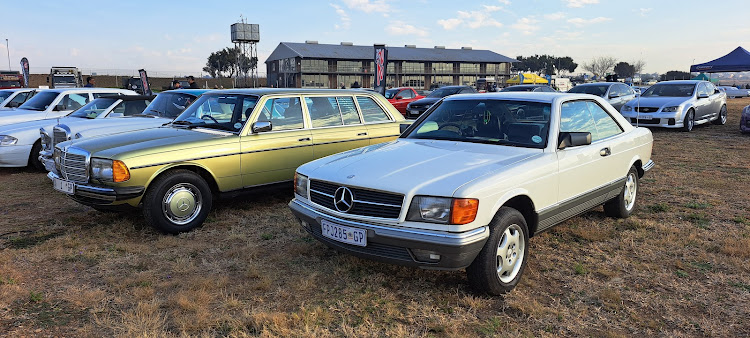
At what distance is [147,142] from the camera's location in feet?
17.2

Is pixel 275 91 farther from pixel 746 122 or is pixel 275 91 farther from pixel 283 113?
pixel 746 122

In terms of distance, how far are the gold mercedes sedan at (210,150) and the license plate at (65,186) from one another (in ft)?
0.04

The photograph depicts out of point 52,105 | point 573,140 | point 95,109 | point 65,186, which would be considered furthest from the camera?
point 52,105

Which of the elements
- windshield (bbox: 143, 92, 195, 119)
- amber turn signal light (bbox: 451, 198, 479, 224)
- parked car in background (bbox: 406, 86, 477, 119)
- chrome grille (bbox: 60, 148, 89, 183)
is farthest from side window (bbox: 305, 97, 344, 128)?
parked car in background (bbox: 406, 86, 477, 119)

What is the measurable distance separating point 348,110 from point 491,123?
270 centimetres

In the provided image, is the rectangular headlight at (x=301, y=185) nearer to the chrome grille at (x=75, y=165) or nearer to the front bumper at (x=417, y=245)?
the front bumper at (x=417, y=245)

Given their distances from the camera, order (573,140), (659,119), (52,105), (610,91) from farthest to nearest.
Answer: (610,91)
(659,119)
(52,105)
(573,140)

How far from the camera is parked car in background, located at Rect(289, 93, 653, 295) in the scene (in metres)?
3.29

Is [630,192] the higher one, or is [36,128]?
[36,128]

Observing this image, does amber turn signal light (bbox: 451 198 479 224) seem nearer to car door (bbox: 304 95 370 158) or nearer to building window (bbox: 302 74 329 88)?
car door (bbox: 304 95 370 158)

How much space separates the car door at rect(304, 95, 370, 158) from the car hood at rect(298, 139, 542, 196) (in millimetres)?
1876

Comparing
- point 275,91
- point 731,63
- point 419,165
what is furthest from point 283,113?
point 731,63

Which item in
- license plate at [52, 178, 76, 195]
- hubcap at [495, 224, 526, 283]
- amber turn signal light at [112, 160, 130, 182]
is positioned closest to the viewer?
hubcap at [495, 224, 526, 283]

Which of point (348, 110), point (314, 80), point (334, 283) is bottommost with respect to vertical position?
point (334, 283)
